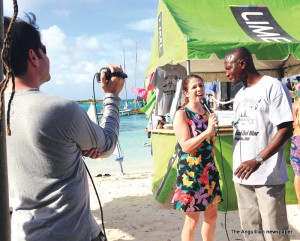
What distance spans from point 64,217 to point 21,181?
232 millimetres

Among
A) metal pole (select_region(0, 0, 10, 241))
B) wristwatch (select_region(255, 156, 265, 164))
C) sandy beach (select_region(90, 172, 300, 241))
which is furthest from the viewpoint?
sandy beach (select_region(90, 172, 300, 241))

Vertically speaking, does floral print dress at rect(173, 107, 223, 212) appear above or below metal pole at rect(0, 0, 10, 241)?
below

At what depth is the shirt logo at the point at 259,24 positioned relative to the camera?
500 centimetres

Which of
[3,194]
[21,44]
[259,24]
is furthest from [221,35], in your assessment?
[3,194]

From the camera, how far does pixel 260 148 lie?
2.22 metres

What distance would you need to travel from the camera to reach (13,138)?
114cm

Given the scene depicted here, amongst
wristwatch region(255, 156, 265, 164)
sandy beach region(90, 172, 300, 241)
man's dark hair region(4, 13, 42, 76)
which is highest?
man's dark hair region(4, 13, 42, 76)

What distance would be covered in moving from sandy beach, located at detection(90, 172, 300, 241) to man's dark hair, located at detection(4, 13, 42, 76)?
2.62 meters

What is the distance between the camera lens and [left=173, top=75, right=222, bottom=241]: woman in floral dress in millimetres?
2699

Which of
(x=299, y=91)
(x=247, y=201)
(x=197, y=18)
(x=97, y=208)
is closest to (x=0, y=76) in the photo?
(x=247, y=201)

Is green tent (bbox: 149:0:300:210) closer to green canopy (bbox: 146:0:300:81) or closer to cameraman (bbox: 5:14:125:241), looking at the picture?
green canopy (bbox: 146:0:300:81)

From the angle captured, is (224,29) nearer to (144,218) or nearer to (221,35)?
(221,35)

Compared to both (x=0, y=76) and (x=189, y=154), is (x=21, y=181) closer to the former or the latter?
(x=0, y=76)

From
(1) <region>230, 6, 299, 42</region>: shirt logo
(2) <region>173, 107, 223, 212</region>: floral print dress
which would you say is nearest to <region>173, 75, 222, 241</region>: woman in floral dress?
(2) <region>173, 107, 223, 212</region>: floral print dress
